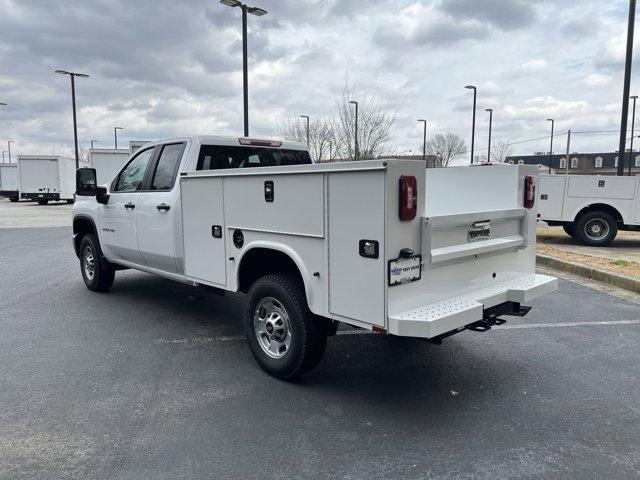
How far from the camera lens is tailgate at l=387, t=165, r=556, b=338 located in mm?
3461

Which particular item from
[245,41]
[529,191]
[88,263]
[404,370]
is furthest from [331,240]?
[245,41]

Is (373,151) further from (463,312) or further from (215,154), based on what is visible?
(463,312)

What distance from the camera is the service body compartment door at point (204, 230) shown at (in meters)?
4.77

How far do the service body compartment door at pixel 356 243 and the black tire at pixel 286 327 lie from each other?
1.21 ft

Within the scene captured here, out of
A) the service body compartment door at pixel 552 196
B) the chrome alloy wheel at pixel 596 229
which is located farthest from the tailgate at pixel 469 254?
the chrome alloy wheel at pixel 596 229

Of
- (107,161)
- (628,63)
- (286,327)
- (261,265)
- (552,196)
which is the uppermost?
(628,63)

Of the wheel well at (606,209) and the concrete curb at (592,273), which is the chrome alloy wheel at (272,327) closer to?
the concrete curb at (592,273)

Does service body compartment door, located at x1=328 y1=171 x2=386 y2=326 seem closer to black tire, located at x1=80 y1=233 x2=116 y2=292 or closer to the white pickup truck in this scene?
the white pickup truck

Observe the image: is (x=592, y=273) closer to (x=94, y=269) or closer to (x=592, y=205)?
(x=592, y=205)

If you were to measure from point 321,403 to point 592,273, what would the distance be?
6.41 m

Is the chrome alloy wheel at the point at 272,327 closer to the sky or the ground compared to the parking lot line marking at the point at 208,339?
closer to the sky

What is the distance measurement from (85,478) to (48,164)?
109 ft

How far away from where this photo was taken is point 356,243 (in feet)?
11.4

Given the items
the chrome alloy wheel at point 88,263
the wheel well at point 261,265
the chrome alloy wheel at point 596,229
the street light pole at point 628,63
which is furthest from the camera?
the street light pole at point 628,63
